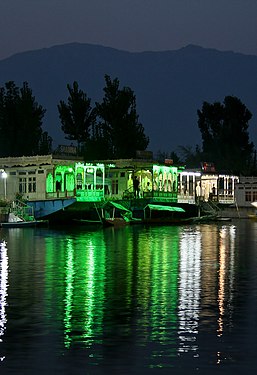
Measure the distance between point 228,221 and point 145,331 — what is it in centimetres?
6547

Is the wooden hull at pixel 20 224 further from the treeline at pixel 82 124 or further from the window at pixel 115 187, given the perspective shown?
the treeline at pixel 82 124

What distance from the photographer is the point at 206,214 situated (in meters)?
87.3

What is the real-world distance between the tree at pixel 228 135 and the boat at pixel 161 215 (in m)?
49.8

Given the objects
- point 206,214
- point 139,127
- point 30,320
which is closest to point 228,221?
point 206,214

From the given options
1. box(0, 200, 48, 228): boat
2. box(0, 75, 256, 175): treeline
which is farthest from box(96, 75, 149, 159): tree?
box(0, 200, 48, 228): boat

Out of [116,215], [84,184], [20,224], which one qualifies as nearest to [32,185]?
[84,184]

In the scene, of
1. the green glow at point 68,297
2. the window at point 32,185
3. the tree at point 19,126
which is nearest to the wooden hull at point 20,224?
the window at point 32,185

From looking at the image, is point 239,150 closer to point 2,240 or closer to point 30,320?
point 2,240

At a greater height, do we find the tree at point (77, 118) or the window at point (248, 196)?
the tree at point (77, 118)

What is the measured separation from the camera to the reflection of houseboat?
7194cm

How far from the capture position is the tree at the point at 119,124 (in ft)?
327

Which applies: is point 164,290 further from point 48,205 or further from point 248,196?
point 248,196

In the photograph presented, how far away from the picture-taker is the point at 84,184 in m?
75.8

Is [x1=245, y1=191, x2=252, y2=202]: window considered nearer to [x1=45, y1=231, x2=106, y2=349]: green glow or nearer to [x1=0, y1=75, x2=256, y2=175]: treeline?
[x1=0, y1=75, x2=256, y2=175]: treeline
